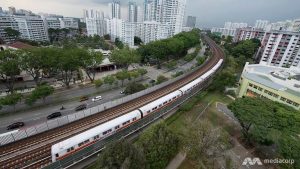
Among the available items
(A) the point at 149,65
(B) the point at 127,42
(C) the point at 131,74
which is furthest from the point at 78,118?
(B) the point at 127,42

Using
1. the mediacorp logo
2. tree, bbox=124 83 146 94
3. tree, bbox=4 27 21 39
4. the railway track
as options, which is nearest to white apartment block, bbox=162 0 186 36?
tree, bbox=124 83 146 94

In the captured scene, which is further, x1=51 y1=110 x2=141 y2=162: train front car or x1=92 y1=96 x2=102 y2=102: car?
x1=92 y1=96 x2=102 y2=102: car

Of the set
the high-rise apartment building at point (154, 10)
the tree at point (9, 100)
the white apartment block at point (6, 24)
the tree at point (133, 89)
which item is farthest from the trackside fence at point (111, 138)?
the high-rise apartment building at point (154, 10)

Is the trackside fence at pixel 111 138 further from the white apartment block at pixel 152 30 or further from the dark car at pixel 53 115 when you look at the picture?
the white apartment block at pixel 152 30

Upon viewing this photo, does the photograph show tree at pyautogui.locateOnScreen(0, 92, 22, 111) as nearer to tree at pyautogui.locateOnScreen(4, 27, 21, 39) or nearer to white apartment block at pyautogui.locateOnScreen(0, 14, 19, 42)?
tree at pyautogui.locateOnScreen(4, 27, 21, 39)

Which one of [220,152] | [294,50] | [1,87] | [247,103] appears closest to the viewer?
[220,152]

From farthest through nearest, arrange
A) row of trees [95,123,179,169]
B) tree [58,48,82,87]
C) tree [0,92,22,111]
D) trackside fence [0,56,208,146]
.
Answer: tree [58,48,82,87] → tree [0,92,22,111] → trackside fence [0,56,208,146] → row of trees [95,123,179,169]

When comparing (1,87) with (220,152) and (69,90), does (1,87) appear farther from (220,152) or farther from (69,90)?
(220,152)
